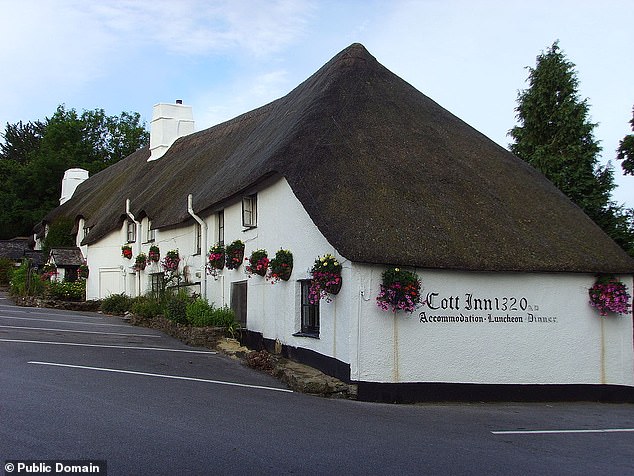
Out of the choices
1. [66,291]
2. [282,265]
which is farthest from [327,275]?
[66,291]

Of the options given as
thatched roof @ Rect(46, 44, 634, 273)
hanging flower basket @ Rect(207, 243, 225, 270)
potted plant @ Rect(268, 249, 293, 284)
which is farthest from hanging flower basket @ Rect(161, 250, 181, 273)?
potted plant @ Rect(268, 249, 293, 284)

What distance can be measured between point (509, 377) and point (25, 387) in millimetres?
8258

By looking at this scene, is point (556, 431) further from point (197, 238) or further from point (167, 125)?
point (167, 125)

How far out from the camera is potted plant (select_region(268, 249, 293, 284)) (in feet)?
47.0

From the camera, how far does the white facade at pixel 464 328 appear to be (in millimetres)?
11734

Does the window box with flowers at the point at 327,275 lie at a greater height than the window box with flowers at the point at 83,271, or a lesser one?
lesser

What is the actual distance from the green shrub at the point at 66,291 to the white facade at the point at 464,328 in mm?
17371

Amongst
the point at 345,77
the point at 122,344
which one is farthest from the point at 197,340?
the point at 345,77

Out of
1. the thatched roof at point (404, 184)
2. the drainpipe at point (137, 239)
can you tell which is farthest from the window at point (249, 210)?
the drainpipe at point (137, 239)

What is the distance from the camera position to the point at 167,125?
113 ft

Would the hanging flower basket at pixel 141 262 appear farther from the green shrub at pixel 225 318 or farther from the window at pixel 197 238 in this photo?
the green shrub at pixel 225 318

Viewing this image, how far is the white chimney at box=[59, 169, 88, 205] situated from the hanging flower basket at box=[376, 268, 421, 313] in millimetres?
40498

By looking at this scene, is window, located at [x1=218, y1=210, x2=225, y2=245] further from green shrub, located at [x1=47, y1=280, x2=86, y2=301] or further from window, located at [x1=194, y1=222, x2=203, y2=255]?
green shrub, located at [x1=47, y1=280, x2=86, y2=301]

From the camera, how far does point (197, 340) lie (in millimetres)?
16938
